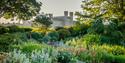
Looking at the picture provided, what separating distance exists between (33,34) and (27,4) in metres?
11.0

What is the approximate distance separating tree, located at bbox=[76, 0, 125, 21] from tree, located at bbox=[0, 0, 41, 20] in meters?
6.42

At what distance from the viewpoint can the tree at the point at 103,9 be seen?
30969 mm

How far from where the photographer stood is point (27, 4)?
37.1 meters

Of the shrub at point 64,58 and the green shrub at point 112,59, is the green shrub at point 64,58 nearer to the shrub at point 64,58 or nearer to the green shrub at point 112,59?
the shrub at point 64,58

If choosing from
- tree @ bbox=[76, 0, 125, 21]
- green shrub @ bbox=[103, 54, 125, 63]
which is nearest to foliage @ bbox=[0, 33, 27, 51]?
green shrub @ bbox=[103, 54, 125, 63]

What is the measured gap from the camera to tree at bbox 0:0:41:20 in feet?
121

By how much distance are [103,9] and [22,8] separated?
33.5 ft

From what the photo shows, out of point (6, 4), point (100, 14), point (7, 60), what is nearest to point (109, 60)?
point (7, 60)

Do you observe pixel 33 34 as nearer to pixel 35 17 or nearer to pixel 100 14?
pixel 100 14

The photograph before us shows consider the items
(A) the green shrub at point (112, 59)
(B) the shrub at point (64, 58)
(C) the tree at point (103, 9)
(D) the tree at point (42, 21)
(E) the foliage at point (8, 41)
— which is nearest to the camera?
(B) the shrub at point (64, 58)

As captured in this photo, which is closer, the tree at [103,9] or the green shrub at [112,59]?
the green shrub at [112,59]

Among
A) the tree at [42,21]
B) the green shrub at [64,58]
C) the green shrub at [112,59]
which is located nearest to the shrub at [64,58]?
the green shrub at [64,58]

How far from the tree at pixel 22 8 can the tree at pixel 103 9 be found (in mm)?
6422

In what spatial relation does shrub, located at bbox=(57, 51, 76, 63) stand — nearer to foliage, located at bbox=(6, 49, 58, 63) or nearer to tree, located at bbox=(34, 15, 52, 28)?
foliage, located at bbox=(6, 49, 58, 63)
